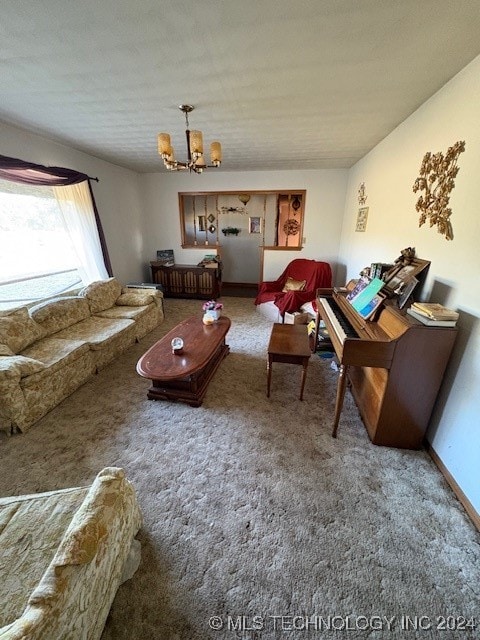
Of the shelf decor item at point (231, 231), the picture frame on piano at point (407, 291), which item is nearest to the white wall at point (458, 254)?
the picture frame on piano at point (407, 291)

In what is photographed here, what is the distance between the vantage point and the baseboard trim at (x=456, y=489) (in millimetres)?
1414

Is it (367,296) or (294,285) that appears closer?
(367,296)

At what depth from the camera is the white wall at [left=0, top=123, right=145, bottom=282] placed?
2.84 m

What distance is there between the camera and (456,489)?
1.56m

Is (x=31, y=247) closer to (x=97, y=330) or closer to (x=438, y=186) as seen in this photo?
(x=97, y=330)

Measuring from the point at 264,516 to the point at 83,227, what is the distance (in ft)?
13.2

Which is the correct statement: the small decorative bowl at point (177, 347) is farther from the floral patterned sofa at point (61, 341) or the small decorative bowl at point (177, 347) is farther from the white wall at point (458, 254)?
the white wall at point (458, 254)

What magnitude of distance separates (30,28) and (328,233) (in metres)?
4.54

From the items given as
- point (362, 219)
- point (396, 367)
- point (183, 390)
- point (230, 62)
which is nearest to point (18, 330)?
point (183, 390)

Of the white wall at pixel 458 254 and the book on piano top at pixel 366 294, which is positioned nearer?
the white wall at pixel 458 254

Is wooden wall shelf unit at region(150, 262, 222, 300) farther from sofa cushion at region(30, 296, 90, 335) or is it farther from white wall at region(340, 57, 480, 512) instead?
white wall at region(340, 57, 480, 512)

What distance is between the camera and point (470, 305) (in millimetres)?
→ 1542

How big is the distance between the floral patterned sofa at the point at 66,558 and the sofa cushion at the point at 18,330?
1.68 m

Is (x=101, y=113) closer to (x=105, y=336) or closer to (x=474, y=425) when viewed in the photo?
(x=105, y=336)
